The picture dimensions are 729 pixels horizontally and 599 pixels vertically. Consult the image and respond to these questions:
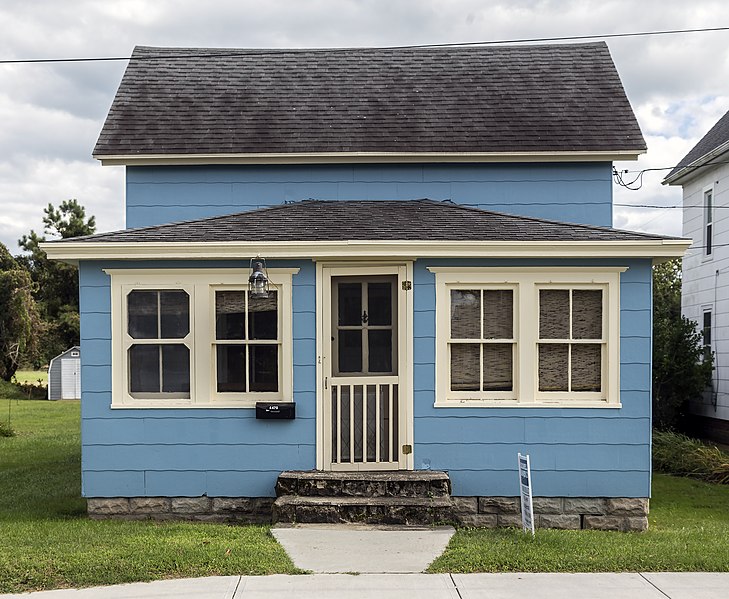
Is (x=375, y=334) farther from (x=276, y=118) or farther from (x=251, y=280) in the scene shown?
(x=276, y=118)

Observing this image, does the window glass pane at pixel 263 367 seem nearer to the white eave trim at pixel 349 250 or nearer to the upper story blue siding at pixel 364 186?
the white eave trim at pixel 349 250

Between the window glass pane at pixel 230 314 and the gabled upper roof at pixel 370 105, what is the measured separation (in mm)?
2463

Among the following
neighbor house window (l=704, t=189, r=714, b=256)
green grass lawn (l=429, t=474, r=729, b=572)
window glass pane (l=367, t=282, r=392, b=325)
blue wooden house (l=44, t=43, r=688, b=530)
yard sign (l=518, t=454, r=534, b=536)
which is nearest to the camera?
green grass lawn (l=429, t=474, r=729, b=572)

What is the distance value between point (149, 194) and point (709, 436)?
11.8 metres

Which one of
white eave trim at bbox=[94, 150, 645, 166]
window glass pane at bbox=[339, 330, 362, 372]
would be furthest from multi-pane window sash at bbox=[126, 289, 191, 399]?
white eave trim at bbox=[94, 150, 645, 166]

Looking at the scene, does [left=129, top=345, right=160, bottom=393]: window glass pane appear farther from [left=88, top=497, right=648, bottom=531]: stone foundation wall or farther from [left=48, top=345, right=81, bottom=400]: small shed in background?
[left=48, top=345, right=81, bottom=400]: small shed in background

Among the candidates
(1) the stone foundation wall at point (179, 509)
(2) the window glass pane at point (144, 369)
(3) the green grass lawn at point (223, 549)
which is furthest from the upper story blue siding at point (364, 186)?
(3) the green grass lawn at point (223, 549)

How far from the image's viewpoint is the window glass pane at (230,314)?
8.55m

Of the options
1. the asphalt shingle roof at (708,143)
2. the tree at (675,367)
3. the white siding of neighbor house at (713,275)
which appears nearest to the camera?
the tree at (675,367)

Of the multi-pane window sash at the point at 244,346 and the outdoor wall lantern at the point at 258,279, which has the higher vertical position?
the outdoor wall lantern at the point at 258,279

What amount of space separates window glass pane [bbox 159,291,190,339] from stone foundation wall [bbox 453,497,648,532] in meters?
3.47

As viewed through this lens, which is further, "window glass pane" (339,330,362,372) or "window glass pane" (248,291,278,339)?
"window glass pane" (339,330,362,372)

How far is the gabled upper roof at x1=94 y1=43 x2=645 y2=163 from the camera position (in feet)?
33.7

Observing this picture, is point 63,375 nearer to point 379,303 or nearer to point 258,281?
point 379,303
